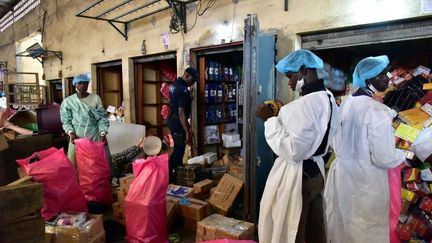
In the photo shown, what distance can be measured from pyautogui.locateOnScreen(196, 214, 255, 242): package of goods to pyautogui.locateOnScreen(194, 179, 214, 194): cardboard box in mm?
755

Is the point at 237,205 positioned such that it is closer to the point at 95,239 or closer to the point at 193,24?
the point at 95,239

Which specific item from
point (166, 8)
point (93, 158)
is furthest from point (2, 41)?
point (93, 158)

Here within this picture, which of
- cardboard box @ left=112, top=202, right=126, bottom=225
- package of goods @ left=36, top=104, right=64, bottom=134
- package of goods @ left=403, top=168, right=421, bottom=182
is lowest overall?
cardboard box @ left=112, top=202, right=126, bottom=225

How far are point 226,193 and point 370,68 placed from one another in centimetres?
165

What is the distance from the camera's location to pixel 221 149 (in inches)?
181

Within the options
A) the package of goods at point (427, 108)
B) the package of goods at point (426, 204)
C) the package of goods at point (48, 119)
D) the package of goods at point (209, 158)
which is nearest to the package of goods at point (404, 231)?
the package of goods at point (426, 204)

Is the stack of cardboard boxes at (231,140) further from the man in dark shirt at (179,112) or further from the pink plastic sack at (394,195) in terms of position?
the pink plastic sack at (394,195)

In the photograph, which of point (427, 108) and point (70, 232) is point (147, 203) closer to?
point (70, 232)

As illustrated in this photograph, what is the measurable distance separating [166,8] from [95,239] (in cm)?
308

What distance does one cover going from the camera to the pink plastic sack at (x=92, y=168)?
2.92 metres

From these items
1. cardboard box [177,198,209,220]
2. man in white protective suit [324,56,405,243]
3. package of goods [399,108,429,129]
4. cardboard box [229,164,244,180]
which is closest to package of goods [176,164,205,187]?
cardboard box [229,164,244,180]

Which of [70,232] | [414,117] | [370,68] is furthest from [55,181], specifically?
[414,117]

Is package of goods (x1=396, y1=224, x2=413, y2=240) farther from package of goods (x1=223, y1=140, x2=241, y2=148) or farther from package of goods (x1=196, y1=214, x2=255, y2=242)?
package of goods (x1=223, y1=140, x2=241, y2=148)

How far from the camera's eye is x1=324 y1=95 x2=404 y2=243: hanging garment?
1.81 metres
